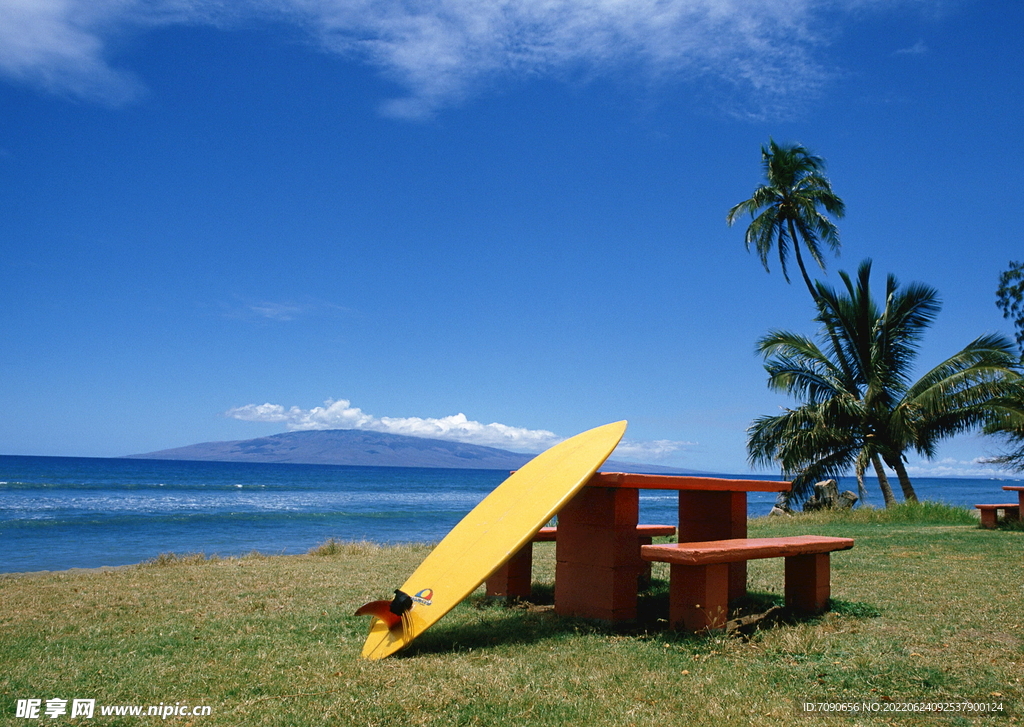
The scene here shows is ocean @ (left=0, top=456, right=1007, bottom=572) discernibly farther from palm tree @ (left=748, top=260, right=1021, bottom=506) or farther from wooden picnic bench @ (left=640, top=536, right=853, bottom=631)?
wooden picnic bench @ (left=640, top=536, right=853, bottom=631)

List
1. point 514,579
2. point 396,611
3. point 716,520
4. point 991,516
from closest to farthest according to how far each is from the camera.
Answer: point 396,611, point 514,579, point 716,520, point 991,516

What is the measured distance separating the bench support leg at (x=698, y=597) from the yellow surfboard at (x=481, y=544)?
1042 millimetres

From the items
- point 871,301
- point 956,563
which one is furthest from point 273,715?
point 871,301

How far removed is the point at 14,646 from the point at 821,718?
543 cm

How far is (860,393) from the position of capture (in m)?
17.8

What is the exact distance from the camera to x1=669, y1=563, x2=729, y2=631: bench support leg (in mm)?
4871

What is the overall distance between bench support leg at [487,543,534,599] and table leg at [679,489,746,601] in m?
1.51

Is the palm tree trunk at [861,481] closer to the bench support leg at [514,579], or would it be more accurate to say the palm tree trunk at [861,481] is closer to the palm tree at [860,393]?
the palm tree at [860,393]

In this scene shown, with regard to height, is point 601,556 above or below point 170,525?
above

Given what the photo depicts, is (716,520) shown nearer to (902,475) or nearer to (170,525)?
(902,475)

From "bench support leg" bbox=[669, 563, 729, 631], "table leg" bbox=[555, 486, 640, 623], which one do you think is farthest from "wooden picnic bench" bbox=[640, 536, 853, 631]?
"table leg" bbox=[555, 486, 640, 623]

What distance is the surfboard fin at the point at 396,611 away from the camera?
15.2ft

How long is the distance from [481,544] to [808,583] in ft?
9.09

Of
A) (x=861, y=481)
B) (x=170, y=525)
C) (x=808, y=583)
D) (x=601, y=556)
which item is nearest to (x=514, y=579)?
(x=601, y=556)
